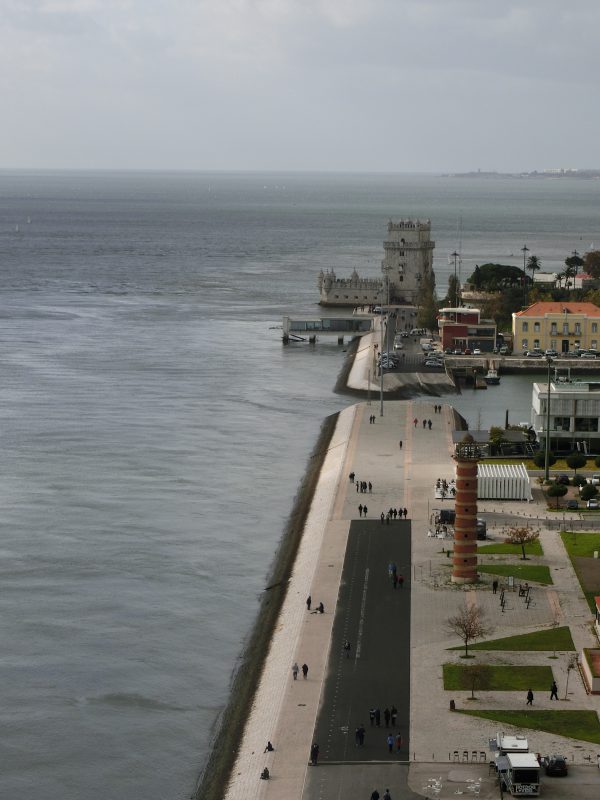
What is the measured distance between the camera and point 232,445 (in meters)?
77.2

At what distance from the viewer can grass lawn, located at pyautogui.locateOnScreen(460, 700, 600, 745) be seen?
124 feet

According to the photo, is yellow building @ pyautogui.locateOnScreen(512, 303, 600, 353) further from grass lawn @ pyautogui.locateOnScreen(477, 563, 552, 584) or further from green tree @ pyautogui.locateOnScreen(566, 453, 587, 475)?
grass lawn @ pyautogui.locateOnScreen(477, 563, 552, 584)

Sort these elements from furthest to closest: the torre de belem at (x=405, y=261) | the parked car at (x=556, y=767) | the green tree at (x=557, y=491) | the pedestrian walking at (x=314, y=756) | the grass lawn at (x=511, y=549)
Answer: the torre de belem at (x=405, y=261), the green tree at (x=557, y=491), the grass lawn at (x=511, y=549), the pedestrian walking at (x=314, y=756), the parked car at (x=556, y=767)

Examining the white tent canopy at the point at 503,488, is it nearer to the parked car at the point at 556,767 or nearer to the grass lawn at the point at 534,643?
the grass lawn at the point at 534,643

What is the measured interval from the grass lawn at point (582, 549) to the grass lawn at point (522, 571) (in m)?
1.11

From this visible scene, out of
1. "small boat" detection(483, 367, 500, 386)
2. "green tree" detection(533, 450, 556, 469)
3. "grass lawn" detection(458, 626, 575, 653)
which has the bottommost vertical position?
"small boat" detection(483, 367, 500, 386)

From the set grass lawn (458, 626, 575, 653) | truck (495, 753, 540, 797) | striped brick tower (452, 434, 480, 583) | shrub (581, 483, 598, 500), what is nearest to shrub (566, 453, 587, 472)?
shrub (581, 483, 598, 500)

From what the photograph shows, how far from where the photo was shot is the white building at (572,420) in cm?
7169

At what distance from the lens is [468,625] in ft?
143

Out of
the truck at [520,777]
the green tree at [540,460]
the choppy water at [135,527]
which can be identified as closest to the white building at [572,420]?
the green tree at [540,460]

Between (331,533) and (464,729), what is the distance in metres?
18.7

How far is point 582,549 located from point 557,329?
56.9 metres

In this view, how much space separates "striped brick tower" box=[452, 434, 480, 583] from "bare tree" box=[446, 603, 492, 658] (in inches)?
117

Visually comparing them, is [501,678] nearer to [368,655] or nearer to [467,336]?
[368,655]
